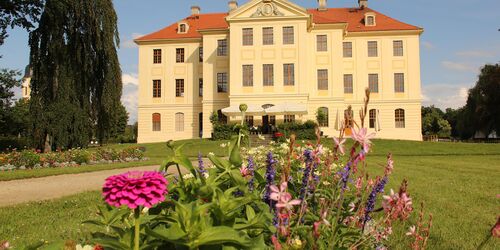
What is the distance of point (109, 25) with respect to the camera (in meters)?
21.4

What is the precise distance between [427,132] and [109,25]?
4608 cm

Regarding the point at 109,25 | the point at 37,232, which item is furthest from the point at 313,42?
the point at 37,232

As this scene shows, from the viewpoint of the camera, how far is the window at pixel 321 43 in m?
30.7

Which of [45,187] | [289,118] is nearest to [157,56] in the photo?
[289,118]

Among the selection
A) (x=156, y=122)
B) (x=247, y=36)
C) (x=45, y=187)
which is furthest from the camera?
(x=156, y=122)

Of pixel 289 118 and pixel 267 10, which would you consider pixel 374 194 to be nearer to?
pixel 289 118

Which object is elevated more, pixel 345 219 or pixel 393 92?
pixel 393 92

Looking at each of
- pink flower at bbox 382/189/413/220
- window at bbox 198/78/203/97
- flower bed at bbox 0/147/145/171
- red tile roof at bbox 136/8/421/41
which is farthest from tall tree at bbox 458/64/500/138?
pink flower at bbox 382/189/413/220

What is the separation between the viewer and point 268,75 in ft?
94.5

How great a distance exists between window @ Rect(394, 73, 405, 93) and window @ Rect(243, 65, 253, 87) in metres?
12.0

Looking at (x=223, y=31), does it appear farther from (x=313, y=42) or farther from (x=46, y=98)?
(x=46, y=98)

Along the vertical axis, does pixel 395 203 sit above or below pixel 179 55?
below

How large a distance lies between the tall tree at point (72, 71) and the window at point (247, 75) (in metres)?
10.2

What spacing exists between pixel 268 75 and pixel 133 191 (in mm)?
28050
